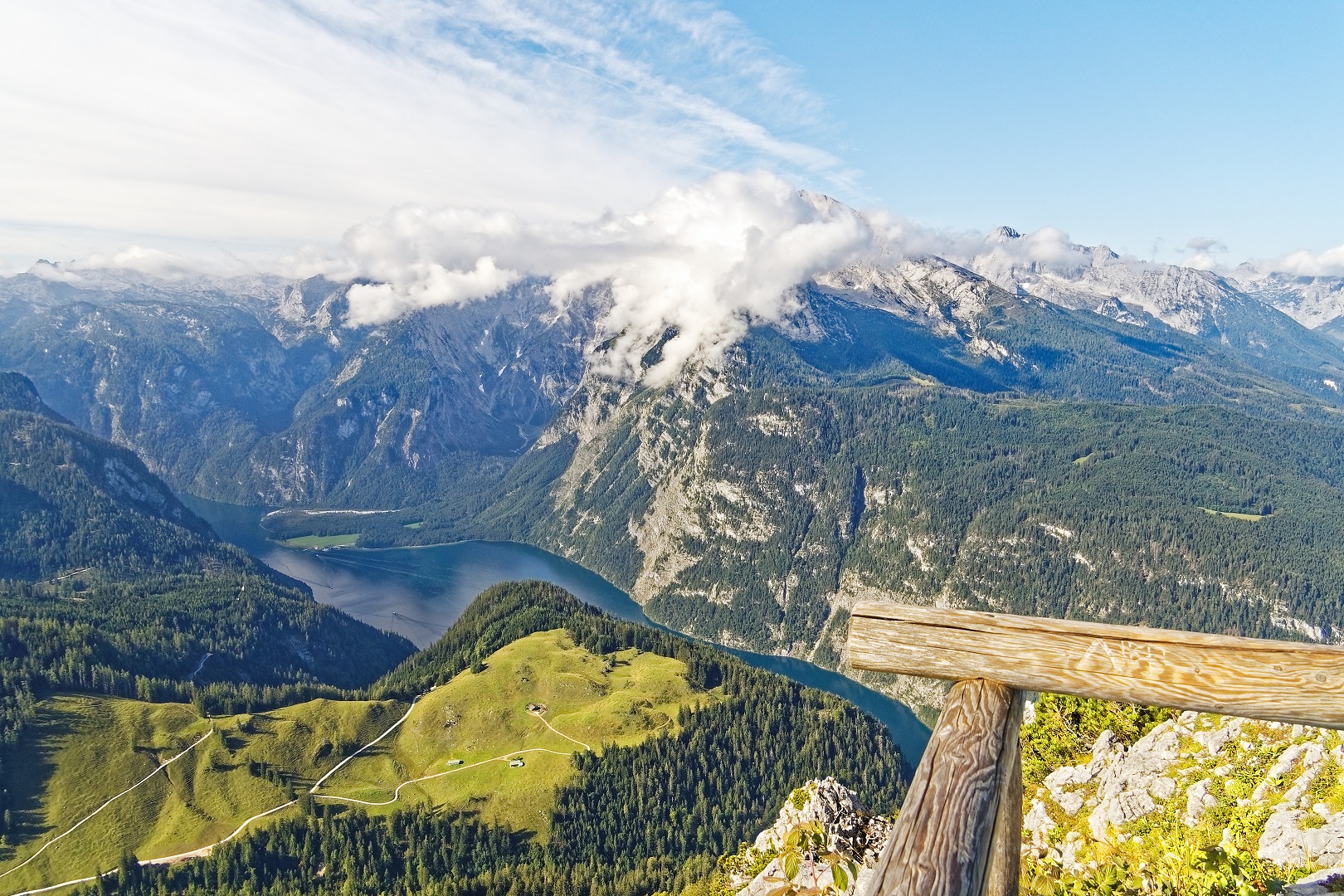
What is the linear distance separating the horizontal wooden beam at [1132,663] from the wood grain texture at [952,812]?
355mm

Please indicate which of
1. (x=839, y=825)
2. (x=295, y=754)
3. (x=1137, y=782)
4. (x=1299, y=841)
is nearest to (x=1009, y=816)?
(x=1299, y=841)

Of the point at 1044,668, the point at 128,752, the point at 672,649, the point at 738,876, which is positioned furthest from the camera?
the point at 672,649

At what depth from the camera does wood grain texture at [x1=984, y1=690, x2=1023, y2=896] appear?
4148 millimetres

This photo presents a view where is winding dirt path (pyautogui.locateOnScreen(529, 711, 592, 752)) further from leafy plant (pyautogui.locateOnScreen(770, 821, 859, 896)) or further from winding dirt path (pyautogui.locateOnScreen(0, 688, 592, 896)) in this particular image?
leafy plant (pyautogui.locateOnScreen(770, 821, 859, 896))

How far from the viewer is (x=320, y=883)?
3824 inches

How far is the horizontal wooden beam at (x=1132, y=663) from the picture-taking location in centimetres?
420

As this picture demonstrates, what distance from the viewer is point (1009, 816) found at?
4578mm

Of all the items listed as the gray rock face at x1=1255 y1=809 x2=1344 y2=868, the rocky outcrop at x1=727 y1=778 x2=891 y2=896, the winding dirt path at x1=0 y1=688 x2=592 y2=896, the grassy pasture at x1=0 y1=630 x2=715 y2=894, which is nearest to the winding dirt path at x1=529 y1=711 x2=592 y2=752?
the winding dirt path at x1=0 y1=688 x2=592 y2=896

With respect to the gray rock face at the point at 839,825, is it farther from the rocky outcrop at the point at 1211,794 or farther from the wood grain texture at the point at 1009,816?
the wood grain texture at the point at 1009,816

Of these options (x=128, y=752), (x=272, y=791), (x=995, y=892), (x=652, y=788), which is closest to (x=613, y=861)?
(x=652, y=788)

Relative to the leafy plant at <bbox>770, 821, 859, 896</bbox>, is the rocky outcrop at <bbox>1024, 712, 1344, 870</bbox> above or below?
above

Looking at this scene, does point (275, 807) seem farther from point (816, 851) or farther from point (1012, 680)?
point (1012, 680)

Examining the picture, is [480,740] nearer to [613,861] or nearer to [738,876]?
[613,861]

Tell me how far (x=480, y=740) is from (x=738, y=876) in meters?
110
